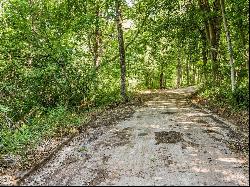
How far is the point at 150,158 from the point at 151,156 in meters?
0.19

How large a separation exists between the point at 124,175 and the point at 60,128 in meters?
5.77

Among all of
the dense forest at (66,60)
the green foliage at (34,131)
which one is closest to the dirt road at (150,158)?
the green foliage at (34,131)

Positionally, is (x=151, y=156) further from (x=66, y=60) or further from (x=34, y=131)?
(x=66, y=60)

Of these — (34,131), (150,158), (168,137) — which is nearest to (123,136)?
(168,137)

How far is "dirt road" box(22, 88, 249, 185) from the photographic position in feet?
27.0

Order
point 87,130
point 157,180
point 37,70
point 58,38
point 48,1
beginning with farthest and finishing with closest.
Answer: point 48,1 → point 58,38 → point 37,70 → point 87,130 → point 157,180

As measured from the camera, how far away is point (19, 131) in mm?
13070

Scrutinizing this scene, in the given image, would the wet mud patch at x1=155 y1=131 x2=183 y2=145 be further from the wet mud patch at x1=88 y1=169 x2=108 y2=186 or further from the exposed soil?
the wet mud patch at x1=88 y1=169 x2=108 y2=186

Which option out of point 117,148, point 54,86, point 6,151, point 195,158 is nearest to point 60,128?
point 6,151

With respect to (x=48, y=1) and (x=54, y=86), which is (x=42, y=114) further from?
(x=48, y=1)

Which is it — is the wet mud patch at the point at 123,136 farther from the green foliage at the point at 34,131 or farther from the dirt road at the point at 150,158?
the green foliage at the point at 34,131

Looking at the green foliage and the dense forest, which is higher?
the dense forest

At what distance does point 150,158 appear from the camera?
976 centimetres

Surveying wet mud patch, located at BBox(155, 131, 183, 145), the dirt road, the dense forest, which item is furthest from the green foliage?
wet mud patch, located at BBox(155, 131, 183, 145)
